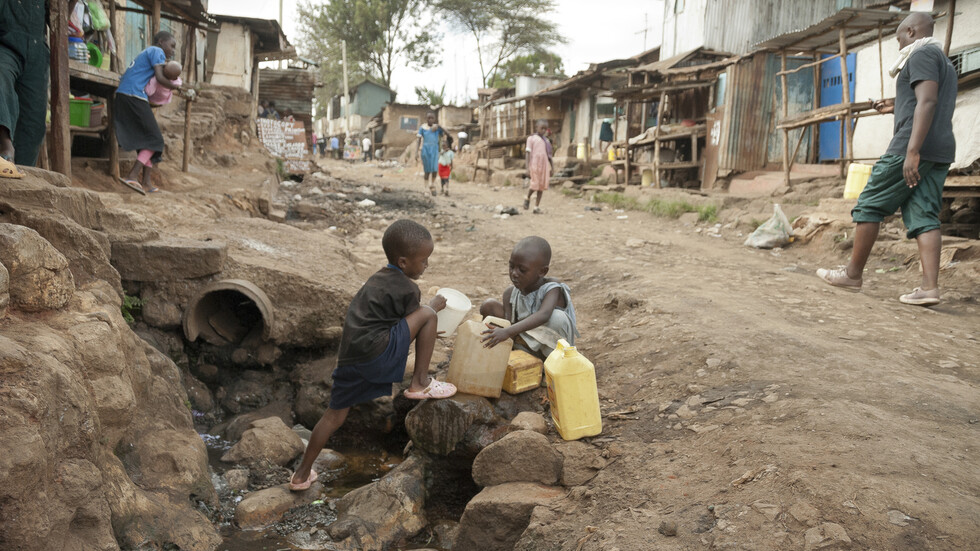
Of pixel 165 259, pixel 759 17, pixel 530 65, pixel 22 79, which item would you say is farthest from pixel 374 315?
pixel 530 65

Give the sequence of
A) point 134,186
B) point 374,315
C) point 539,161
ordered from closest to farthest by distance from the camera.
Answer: point 374,315, point 134,186, point 539,161

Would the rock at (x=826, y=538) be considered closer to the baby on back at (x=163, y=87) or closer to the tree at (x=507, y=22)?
the baby on back at (x=163, y=87)

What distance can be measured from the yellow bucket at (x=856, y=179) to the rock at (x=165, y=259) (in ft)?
20.1

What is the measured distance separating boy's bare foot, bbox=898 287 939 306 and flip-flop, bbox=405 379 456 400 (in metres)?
3.05

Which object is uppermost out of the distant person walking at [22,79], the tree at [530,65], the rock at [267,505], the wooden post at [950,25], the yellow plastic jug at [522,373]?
the tree at [530,65]

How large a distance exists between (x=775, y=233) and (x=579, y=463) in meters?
5.12

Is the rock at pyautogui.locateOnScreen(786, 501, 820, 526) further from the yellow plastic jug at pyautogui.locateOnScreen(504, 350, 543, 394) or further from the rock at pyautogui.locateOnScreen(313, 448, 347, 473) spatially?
the rock at pyautogui.locateOnScreen(313, 448, 347, 473)

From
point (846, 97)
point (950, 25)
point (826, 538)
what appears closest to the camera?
point (826, 538)

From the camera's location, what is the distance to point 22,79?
3617 millimetres

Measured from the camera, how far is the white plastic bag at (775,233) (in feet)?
21.7

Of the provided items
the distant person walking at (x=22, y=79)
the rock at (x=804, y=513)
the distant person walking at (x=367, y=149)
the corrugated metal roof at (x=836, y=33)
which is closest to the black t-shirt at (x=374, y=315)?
the rock at (x=804, y=513)

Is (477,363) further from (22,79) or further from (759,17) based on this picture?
(759,17)

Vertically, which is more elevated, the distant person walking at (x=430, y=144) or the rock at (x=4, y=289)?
the distant person walking at (x=430, y=144)

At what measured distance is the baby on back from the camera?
17.1 feet
